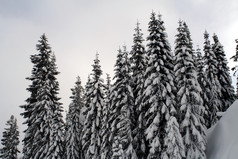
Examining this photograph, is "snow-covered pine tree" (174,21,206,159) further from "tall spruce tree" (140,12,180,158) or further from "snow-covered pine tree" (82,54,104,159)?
"snow-covered pine tree" (82,54,104,159)

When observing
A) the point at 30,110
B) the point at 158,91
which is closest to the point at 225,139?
the point at 158,91

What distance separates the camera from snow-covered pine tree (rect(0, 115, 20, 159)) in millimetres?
43025

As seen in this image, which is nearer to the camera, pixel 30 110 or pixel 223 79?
pixel 30 110

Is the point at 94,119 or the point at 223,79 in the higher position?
the point at 223,79

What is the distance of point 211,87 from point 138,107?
1740 cm

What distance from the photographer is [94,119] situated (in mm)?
28328

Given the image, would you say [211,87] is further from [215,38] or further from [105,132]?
[105,132]

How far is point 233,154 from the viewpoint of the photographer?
15742mm

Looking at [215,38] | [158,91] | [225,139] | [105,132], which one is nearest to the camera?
[225,139]

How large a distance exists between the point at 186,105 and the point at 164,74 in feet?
13.0

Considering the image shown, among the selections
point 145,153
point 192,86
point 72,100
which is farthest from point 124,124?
point 72,100

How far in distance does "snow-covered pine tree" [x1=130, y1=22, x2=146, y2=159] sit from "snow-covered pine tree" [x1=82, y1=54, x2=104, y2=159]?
578 centimetres

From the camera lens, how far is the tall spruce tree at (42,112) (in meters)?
23.8

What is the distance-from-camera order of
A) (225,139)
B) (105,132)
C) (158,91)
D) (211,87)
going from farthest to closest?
1. (211,87)
2. (105,132)
3. (158,91)
4. (225,139)
